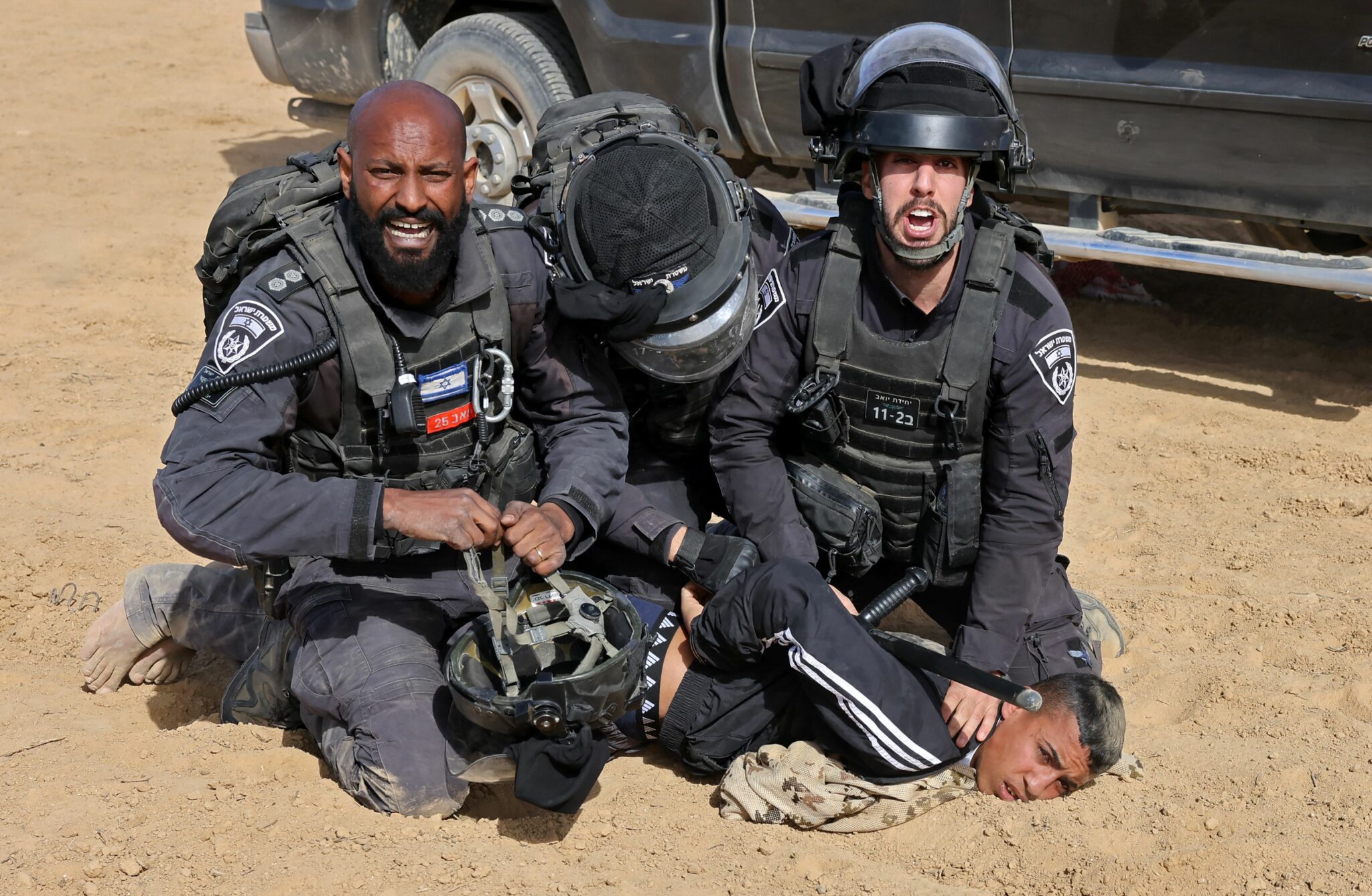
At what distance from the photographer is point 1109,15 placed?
5.28m

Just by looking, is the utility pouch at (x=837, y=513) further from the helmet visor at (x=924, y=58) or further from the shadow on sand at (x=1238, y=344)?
the shadow on sand at (x=1238, y=344)

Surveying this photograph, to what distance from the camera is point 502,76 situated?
21.8 feet

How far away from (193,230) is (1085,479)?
571 centimetres

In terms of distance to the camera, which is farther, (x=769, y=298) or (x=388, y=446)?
(x=769, y=298)

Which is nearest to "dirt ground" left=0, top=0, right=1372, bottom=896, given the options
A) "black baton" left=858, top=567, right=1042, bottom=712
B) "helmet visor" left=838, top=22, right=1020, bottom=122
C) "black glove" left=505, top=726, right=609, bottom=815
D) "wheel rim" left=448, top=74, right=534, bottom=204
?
"black glove" left=505, top=726, right=609, bottom=815

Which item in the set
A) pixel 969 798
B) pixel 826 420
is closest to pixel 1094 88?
pixel 826 420

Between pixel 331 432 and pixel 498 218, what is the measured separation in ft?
2.49

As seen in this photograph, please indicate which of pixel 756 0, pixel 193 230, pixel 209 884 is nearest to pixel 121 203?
pixel 193 230

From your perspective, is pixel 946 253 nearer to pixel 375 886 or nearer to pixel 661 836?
pixel 661 836

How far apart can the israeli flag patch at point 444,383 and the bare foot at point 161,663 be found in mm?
1319

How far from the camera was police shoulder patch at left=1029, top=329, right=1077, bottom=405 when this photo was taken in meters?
3.53

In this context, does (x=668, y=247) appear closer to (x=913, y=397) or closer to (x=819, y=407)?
(x=819, y=407)

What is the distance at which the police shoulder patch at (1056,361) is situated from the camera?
3533 mm

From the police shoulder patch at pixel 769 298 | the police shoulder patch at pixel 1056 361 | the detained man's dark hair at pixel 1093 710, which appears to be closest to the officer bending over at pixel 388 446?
the police shoulder patch at pixel 769 298
